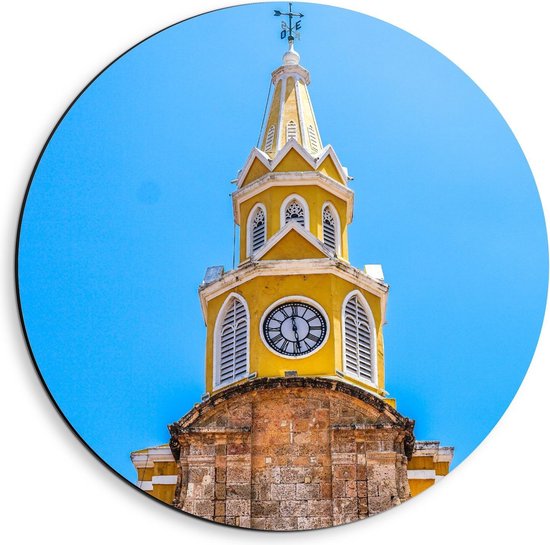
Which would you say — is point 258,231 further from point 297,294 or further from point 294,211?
point 297,294

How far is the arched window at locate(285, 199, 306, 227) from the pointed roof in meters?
0.57

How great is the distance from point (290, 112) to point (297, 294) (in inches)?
45.7

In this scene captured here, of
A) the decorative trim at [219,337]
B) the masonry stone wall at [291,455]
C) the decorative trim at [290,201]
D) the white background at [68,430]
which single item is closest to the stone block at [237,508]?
the masonry stone wall at [291,455]

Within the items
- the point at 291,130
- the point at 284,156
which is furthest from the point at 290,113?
the point at 284,156

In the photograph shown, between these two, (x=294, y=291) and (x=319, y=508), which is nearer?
(x=319, y=508)

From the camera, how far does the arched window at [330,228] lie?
304 inches

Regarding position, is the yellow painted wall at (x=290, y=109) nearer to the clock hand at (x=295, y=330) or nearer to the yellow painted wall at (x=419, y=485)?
the clock hand at (x=295, y=330)

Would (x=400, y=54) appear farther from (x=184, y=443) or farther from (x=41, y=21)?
(x=184, y=443)

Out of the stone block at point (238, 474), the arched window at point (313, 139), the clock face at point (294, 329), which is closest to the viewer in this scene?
the stone block at point (238, 474)

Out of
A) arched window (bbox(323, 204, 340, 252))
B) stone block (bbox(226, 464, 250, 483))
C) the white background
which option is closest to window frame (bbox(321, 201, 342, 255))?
arched window (bbox(323, 204, 340, 252))

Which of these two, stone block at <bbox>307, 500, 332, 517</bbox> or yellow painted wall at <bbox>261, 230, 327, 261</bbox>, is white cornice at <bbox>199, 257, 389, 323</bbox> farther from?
stone block at <bbox>307, 500, 332, 517</bbox>

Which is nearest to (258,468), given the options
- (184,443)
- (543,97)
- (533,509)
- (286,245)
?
(184,443)

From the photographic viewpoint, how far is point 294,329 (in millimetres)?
7383

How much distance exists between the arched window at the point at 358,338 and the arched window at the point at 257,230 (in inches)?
29.1
